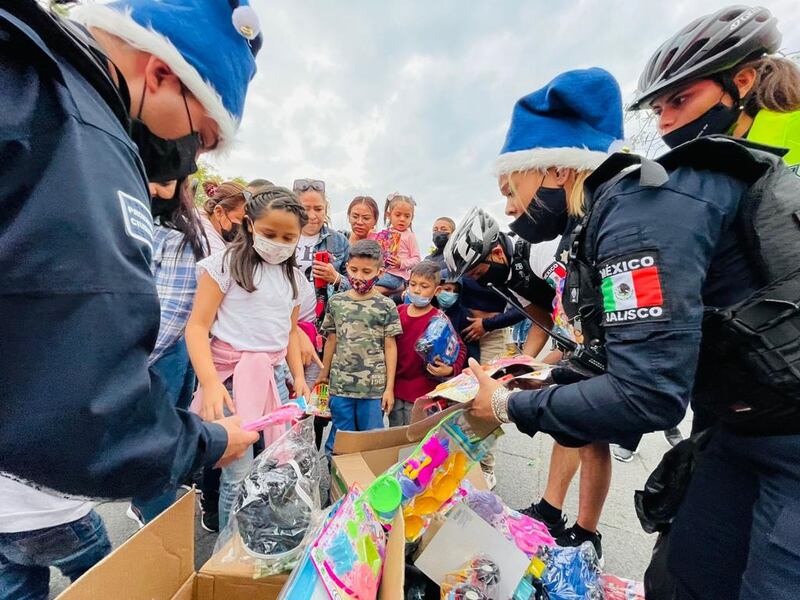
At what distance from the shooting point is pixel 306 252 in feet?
10.7

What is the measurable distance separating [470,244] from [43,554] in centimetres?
235

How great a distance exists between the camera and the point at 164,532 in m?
0.97

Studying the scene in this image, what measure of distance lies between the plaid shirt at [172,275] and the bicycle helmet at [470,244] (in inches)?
Result: 62.7

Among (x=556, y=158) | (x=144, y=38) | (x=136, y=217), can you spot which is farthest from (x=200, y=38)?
(x=556, y=158)

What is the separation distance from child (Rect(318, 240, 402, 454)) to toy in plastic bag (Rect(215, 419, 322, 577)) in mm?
1434

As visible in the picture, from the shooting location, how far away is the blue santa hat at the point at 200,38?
826 millimetres

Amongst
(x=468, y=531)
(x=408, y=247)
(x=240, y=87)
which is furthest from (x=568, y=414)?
(x=408, y=247)

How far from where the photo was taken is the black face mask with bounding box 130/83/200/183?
2.86 ft

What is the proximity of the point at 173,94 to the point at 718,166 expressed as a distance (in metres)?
1.29

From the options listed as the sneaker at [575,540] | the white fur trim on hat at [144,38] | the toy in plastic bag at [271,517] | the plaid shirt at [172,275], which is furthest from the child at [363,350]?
the white fur trim on hat at [144,38]

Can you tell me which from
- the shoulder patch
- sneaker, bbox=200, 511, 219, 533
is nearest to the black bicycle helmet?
the shoulder patch

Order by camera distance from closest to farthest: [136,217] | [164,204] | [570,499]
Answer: [136,217], [164,204], [570,499]

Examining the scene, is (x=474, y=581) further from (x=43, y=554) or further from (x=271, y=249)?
(x=271, y=249)

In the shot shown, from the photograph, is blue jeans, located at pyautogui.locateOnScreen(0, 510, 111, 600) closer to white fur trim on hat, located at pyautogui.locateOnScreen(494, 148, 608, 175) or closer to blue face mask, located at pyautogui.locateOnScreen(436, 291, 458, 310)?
white fur trim on hat, located at pyautogui.locateOnScreen(494, 148, 608, 175)
